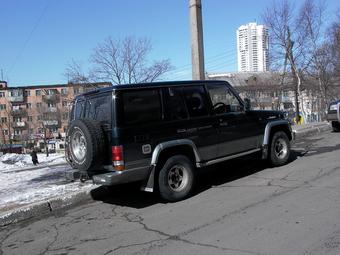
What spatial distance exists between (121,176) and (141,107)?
1.21 m

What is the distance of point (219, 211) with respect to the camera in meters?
6.32

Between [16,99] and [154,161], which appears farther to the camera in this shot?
[16,99]

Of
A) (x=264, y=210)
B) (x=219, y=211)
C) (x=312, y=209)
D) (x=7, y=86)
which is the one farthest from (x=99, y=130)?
(x=7, y=86)

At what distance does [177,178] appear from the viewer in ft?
24.6

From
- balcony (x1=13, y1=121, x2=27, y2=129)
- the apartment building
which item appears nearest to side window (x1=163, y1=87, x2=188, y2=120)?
the apartment building

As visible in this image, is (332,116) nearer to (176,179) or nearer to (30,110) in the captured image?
(176,179)

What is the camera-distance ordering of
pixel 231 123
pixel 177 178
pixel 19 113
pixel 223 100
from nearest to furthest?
pixel 177 178
pixel 231 123
pixel 223 100
pixel 19 113

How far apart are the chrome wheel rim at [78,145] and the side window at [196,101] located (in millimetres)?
2015

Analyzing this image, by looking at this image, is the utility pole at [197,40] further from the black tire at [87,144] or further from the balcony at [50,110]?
the balcony at [50,110]

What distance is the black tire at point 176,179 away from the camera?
713 cm

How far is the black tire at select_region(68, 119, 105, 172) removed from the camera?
21.8 ft

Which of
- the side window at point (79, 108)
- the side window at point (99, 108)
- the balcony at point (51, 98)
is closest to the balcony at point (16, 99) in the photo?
the balcony at point (51, 98)

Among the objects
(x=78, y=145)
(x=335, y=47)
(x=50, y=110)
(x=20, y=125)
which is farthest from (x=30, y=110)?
(x=78, y=145)

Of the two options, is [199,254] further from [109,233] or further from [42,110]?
[42,110]
